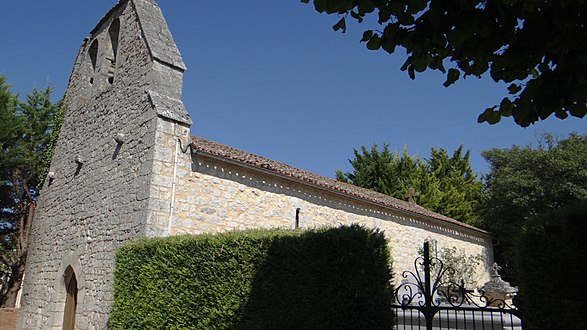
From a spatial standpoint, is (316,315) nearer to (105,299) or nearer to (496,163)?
(105,299)

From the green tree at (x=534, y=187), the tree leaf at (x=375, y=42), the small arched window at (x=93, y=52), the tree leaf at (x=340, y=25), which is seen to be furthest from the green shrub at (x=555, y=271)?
the green tree at (x=534, y=187)

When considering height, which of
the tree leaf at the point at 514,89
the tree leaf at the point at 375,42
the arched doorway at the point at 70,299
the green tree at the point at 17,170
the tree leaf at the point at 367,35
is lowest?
the arched doorway at the point at 70,299

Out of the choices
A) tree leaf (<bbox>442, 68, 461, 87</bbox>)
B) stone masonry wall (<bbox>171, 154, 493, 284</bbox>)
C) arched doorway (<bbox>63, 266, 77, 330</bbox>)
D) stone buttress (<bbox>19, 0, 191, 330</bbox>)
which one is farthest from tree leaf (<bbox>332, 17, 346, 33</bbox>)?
arched doorway (<bbox>63, 266, 77, 330</bbox>)

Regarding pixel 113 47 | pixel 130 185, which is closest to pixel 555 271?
pixel 130 185

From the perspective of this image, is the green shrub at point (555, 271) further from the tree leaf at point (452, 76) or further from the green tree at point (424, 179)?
the green tree at point (424, 179)

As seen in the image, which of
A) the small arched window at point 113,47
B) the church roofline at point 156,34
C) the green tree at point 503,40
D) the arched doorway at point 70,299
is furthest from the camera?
the small arched window at point 113,47

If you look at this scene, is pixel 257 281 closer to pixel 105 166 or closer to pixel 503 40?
pixel 503 40

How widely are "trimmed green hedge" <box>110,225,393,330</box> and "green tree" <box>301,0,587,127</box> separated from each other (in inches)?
111

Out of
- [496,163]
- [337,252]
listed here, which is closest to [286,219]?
[337,252]

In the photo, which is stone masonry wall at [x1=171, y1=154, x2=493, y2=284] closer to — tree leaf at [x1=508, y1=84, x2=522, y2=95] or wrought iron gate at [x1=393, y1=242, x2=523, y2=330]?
wrought iron gate at [x1=393, y1=242, x2=523, y2=330]

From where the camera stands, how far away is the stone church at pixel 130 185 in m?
9.85

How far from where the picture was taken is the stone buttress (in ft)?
32.2

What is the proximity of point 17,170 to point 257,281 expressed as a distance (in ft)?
70.9

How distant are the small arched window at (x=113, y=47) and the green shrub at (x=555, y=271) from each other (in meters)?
11.8
